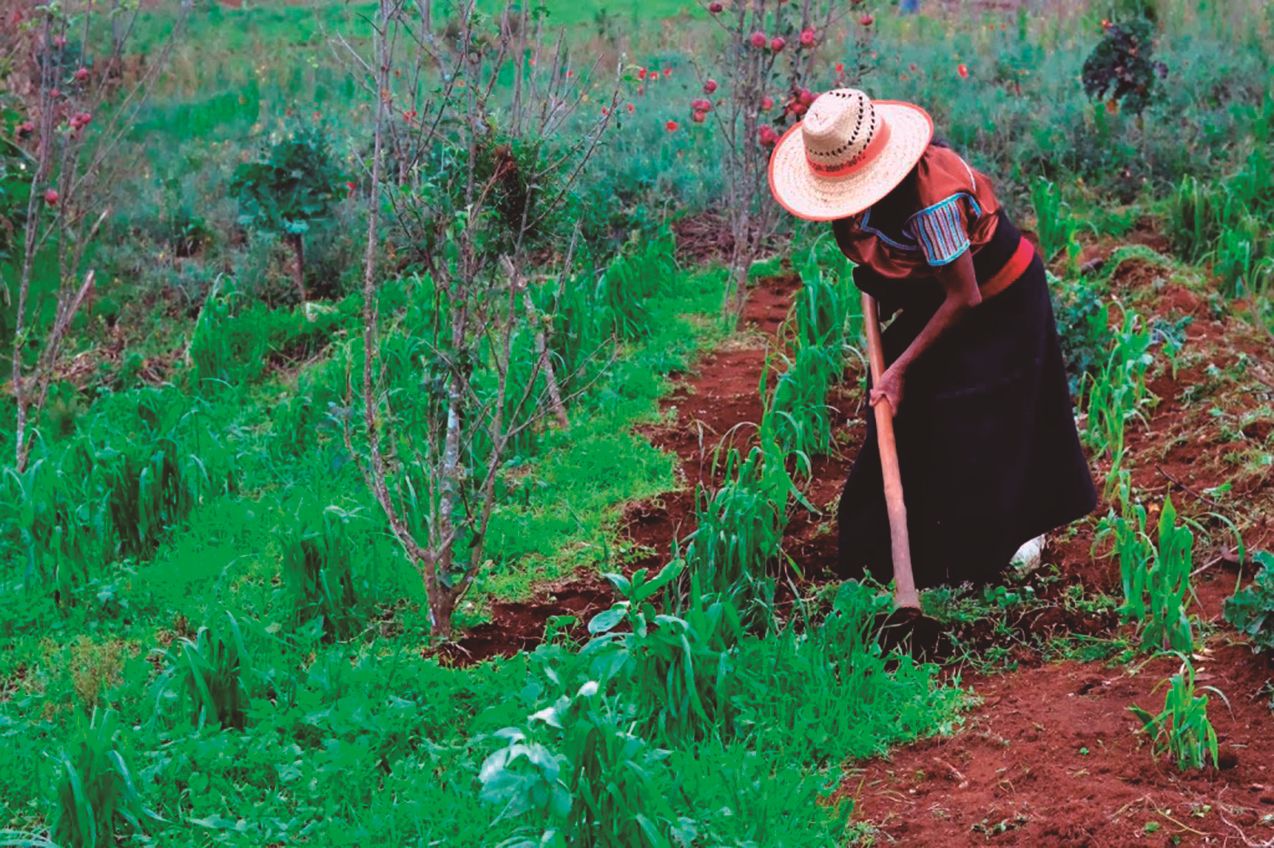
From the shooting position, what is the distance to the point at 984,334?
3.70 meters

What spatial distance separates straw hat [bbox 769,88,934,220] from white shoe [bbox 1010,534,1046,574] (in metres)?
1.26

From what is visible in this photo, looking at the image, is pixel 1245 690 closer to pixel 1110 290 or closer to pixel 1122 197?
pixel 1110 290

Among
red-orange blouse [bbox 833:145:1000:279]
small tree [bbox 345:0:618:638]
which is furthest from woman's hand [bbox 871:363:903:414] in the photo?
small tree [bbox 345:0:618:638]

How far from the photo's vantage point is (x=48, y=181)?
225 inches

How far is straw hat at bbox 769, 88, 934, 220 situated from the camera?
11.1ft

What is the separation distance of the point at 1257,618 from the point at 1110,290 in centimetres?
351

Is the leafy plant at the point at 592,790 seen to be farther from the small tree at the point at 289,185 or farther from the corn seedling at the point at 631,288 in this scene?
the small tree at the point at 289,185

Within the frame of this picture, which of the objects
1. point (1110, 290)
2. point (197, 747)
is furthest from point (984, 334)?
point (1110, 290)

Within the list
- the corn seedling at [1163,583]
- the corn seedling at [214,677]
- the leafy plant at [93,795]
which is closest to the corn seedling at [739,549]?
the corn seedling at [1163,583]

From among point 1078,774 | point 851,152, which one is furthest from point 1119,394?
point 1078,774

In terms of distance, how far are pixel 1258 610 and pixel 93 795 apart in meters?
2.68

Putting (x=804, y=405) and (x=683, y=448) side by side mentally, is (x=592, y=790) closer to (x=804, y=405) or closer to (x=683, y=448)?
(x=804, y=405)

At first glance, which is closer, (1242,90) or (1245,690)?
(1245,690)

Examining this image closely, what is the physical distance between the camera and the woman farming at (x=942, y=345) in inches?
135
